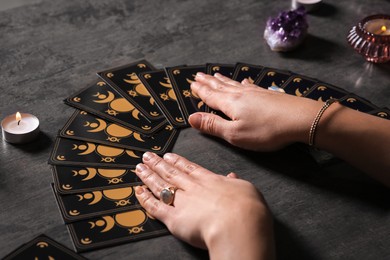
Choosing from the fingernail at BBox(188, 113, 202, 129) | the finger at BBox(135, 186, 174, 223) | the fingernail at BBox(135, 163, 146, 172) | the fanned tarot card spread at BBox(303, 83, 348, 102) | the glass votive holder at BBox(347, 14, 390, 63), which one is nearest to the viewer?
the finger at BBox(135, 186, 174, 223)

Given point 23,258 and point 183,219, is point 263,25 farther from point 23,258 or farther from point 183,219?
point 23,258

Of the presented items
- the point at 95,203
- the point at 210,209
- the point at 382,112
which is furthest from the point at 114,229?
the point at 382,112

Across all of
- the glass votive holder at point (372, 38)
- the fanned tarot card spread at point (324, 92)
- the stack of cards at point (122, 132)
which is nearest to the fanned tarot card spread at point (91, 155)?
the stack of cards at point (122, 132)

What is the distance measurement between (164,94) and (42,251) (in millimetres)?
575

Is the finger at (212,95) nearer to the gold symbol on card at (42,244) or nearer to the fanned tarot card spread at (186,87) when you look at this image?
the fanned tarot card spread at (186,87)

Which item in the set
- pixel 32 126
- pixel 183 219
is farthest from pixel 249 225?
pixel 32 126

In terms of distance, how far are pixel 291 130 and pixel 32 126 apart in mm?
622

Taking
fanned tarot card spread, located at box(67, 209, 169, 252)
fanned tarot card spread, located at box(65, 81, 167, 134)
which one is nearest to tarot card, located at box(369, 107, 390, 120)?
fanned tarot card spread, located at box(65, 81, 167, 134)

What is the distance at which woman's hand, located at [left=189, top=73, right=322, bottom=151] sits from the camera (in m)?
1.44

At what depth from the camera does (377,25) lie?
6.00ft

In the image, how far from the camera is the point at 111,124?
1.57m

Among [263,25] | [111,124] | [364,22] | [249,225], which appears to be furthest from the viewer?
[263,25]

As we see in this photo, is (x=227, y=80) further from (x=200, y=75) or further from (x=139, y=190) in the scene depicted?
(x=139, y=190)

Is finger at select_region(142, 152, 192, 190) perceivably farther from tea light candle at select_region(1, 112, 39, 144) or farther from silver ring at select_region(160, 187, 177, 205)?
tea light candle at select_region(1, 112, 39, 144)
